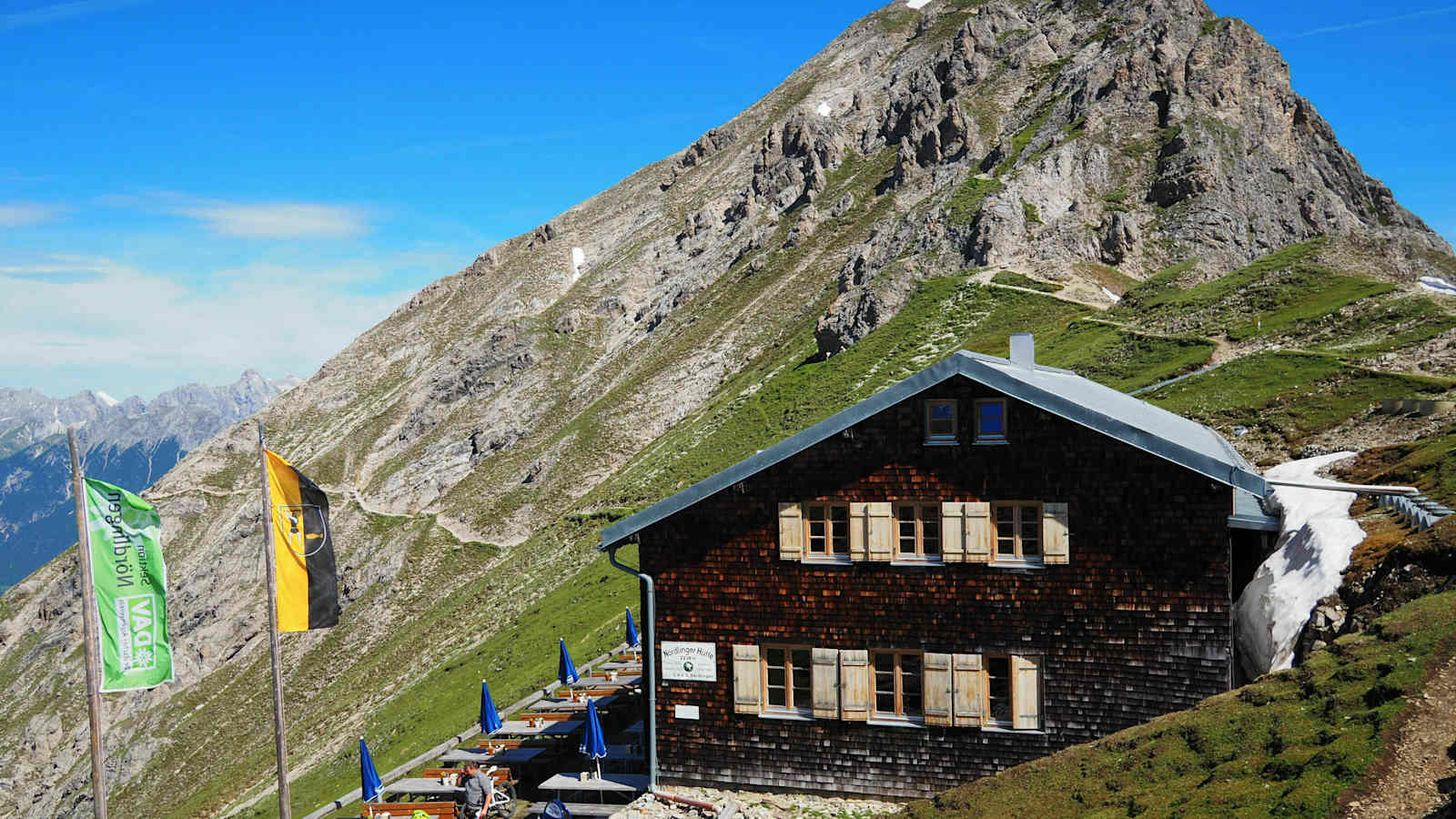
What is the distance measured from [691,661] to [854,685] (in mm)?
3774

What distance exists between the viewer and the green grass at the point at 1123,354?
55950mm

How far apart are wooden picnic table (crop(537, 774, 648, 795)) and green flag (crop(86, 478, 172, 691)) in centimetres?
893

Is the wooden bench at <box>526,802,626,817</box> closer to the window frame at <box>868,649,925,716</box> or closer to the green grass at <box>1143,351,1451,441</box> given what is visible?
the window frame at <box>868,649,925,716</box>

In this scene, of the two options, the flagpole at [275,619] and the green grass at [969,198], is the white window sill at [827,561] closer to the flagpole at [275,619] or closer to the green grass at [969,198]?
the flagpole at [275,619]

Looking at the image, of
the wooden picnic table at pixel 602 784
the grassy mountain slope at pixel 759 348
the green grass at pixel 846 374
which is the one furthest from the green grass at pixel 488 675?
the wooden picnic table at pixel 602 784

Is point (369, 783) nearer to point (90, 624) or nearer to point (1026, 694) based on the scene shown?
point (90, 624)

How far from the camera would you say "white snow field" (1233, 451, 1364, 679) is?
19109mm

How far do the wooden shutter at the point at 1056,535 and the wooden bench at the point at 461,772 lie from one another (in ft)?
47.0

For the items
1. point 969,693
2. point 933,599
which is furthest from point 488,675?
point 969,693

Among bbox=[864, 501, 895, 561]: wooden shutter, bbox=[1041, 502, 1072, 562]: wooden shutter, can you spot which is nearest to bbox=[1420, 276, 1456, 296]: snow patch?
bbox=[1041, 502, 1072, 562]: wooden shutter

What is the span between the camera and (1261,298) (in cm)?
6247

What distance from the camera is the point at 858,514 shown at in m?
22.2

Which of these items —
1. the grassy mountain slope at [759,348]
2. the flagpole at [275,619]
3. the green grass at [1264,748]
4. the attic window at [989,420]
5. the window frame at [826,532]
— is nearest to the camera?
the green grass at [1264,748]

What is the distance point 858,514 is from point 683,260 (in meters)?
136
